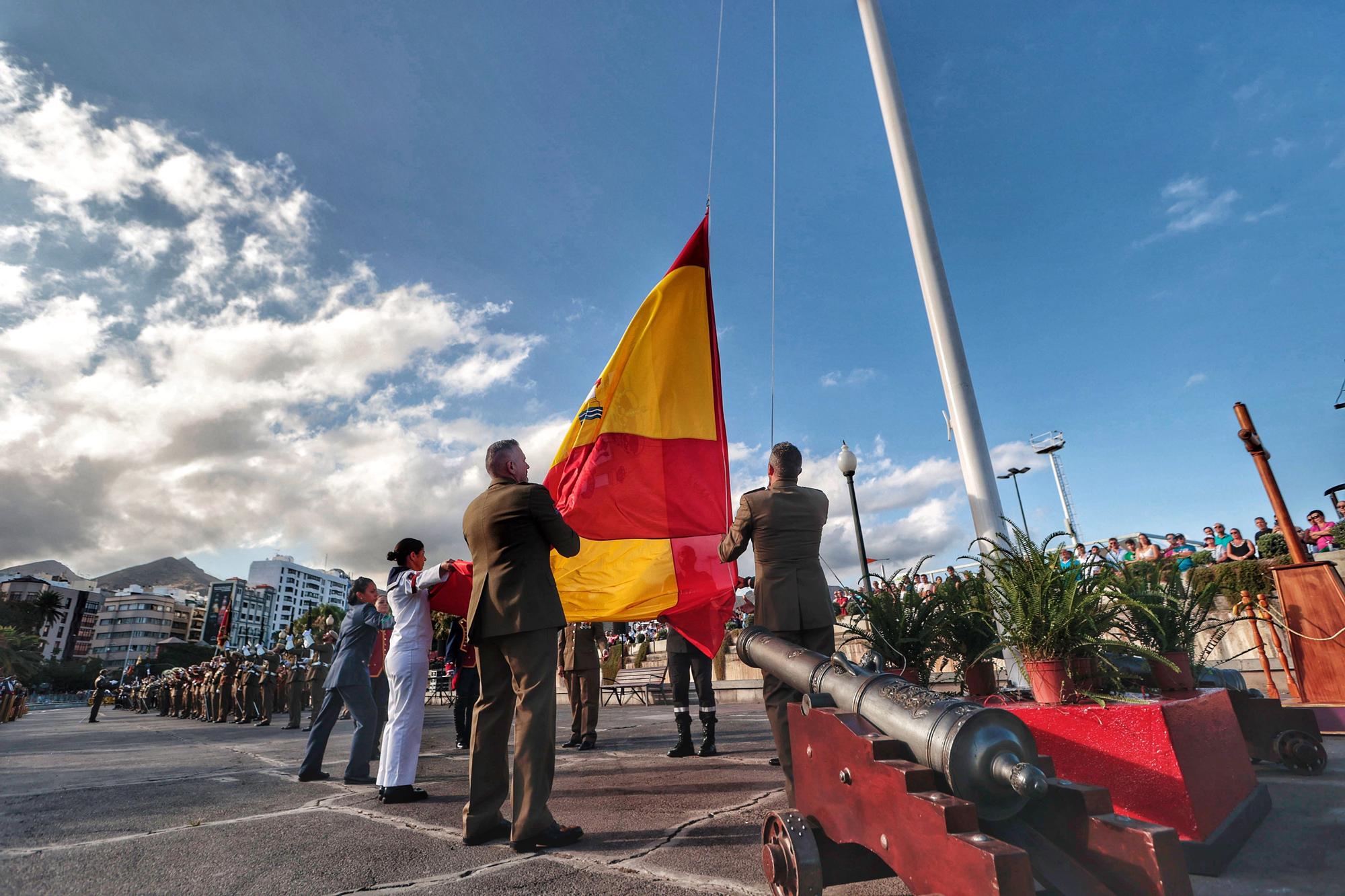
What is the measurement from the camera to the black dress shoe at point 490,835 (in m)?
3.16

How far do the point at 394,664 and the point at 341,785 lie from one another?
1.38 metres

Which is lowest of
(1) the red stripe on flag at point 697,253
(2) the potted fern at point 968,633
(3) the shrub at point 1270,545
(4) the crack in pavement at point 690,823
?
(4) the crack in pavement at point 690,823

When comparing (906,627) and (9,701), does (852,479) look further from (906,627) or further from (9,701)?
(9,701)

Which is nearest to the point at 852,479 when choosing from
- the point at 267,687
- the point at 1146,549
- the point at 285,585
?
the point at 1146,549

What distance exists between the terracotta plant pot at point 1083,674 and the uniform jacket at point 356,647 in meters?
5.17

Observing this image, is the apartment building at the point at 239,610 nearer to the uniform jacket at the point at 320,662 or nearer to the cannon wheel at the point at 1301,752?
the uniform jacket at the point at 320,662

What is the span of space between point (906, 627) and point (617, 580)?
3.10 meters

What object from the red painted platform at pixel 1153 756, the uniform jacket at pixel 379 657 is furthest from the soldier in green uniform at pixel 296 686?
the red painted platform at pixel 1153 756

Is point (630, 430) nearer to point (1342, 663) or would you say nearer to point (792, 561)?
point (792, 561)

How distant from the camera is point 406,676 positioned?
4504 mm

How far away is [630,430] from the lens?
21.5 feet

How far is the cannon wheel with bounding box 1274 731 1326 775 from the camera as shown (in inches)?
142

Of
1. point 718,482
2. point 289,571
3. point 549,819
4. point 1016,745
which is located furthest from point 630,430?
point 289,571

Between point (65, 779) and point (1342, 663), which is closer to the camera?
point (1342, 663)
